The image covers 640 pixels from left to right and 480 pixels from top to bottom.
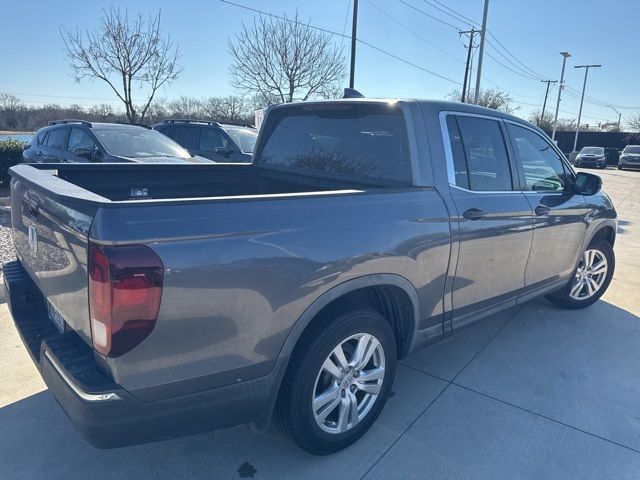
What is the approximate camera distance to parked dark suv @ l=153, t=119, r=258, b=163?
1020cm

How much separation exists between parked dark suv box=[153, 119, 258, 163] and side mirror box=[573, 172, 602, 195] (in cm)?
718

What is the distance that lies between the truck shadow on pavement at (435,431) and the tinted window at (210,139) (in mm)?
8003

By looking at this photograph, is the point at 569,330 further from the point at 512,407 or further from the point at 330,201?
the point at 330,201

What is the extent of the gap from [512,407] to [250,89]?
2128 cm

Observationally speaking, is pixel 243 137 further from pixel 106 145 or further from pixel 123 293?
pixel 123 293

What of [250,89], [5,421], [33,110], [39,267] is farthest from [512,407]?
[33,110]

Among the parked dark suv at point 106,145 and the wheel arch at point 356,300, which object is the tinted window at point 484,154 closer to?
the wheel arch at point 356,300

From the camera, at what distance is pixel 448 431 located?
9.19 feet

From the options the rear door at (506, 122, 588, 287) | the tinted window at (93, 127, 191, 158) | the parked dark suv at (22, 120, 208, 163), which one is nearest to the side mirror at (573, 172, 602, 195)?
the rear door at (506, 122, 588, 287)

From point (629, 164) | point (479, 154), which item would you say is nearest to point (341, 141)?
point (479, 154)

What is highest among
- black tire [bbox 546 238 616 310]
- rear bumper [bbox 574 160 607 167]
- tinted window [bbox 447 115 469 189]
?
rear bumper [bbox 574 160 607 167]

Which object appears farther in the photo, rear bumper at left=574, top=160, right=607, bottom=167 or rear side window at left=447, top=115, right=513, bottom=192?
rear bumper at left=574, top=160, right=607, bottom=167

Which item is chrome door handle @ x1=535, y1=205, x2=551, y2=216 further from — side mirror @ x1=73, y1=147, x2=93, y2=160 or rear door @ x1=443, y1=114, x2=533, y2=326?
side mirror @ x1=73, y1=147, x2=93, y2=160

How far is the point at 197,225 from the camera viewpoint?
1.75 metres
